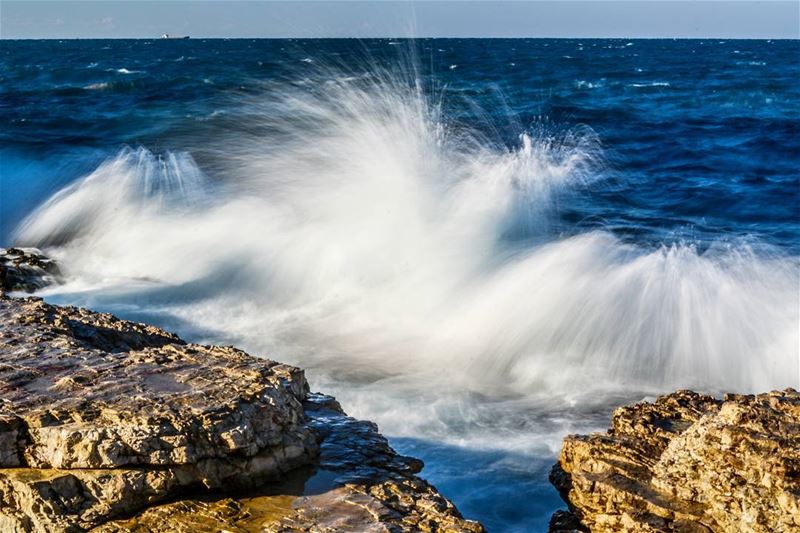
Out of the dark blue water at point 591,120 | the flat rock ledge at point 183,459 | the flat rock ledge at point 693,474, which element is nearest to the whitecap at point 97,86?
the dark blue water at point 591,120

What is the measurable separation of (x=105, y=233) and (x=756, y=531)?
11.9 meters

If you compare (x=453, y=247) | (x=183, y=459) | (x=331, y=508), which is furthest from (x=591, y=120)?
(x=183, y=459)

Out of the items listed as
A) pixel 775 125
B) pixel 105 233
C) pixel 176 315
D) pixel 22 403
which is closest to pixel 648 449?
pixel 22 403

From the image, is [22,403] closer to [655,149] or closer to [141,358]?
[141,358]

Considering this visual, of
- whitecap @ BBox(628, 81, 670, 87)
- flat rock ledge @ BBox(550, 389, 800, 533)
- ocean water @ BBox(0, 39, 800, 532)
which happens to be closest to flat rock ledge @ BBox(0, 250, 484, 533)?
flat rock ledge @ BBox(550, 389, 800, 533)

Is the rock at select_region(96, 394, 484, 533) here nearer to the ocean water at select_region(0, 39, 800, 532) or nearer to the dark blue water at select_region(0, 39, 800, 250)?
the ocean water at select_region(0, 39, 800, 532)

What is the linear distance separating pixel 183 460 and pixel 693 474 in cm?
223

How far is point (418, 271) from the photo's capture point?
37.1 ft

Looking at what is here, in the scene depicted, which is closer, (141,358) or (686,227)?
(141,358)

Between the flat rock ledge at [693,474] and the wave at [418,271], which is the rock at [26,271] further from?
the flat rock ledge at [693,474]

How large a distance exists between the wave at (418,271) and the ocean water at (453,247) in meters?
0.04

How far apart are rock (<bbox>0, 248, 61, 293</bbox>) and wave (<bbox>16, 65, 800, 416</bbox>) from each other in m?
0.40

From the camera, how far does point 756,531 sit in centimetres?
371

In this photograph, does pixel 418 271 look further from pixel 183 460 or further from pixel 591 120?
pixel 591 120
